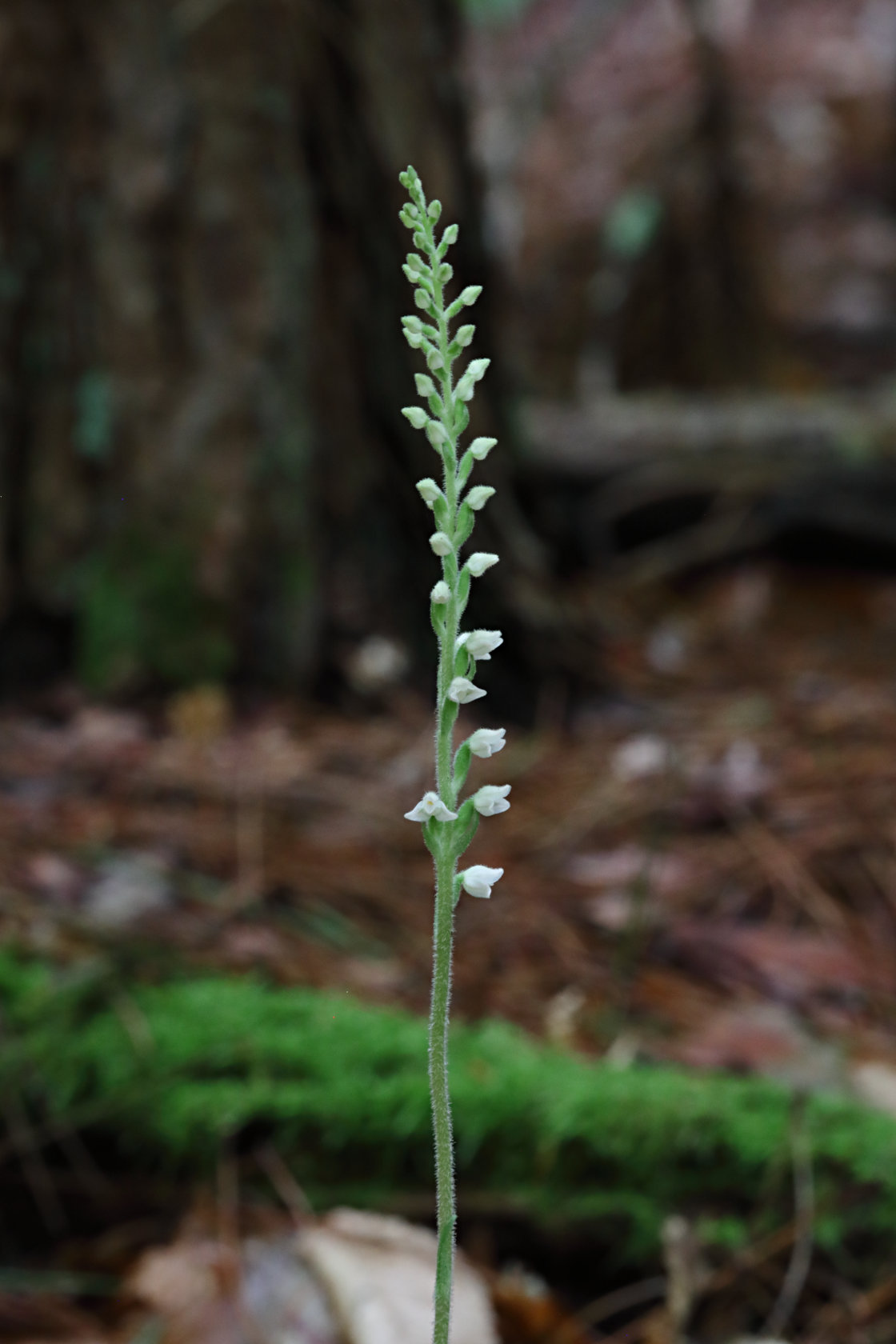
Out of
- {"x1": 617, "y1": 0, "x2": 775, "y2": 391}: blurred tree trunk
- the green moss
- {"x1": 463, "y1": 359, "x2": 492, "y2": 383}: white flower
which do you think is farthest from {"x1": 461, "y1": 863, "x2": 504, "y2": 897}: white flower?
{"x1": 617, "y1": 0, "x2": 775, "y2": 391}: blurred tree trunk

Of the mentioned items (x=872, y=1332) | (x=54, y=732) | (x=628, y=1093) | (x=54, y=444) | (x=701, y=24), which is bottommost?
(x=872, y=1332)

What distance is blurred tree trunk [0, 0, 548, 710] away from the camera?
374cm

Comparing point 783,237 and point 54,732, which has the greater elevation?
point 783,237

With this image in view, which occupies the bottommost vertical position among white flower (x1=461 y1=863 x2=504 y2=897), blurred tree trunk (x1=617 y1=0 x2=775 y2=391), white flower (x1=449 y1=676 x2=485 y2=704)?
white flower (x1=461 y1=863 x2=504 y2=897)

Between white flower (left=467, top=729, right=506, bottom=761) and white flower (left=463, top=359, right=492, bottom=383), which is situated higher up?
Result: white flower (left=463, top=359, right=492, bottom=383)

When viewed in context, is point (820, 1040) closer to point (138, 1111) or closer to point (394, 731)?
point (138, 1111)

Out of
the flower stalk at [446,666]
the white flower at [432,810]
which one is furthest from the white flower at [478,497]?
the white flower at [432,810]

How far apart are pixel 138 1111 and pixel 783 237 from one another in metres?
10.1

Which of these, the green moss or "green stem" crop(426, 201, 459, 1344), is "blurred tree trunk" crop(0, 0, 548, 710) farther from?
"green stem" crop(426, 201, 459, 1344)

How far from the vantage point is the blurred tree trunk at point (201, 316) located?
374cm

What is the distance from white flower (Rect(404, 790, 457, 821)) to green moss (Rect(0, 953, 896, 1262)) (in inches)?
35.8

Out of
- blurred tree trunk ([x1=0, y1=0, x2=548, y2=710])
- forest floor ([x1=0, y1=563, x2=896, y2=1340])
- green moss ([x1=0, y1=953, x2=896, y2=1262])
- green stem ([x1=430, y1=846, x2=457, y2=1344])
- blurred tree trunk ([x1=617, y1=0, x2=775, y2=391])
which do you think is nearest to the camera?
green stem ([x1=430, y1=846, x2=457, y2=1344])

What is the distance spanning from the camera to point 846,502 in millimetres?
5590

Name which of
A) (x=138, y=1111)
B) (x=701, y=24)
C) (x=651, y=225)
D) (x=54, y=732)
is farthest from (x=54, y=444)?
(x=701, y=24)
